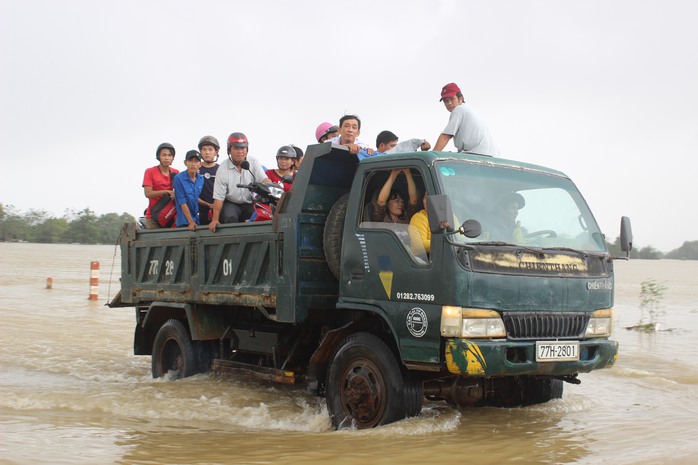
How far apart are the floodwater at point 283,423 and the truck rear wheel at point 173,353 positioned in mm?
215

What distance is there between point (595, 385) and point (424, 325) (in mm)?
4153

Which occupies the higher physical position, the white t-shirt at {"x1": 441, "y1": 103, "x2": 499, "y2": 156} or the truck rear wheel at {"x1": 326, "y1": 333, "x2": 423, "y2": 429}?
the white t-shirt at {"x1": 441, "y1": 103, "x2": 499, "y2": 156}

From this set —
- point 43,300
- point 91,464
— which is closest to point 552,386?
point 91,464

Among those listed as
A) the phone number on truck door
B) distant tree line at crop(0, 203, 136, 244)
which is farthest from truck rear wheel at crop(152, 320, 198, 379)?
distant tree line at crop(0, 203, 136, 244)

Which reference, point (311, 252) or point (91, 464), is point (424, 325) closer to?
point (311, 252)

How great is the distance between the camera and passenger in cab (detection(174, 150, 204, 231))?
29.1 feet

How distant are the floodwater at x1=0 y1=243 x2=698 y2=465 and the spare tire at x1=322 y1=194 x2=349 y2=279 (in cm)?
134

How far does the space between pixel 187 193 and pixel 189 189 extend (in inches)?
2.1

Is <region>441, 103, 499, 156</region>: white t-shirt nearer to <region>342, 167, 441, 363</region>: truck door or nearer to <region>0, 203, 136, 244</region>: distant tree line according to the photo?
<region>342, 167, 441, 363</region>: truck door

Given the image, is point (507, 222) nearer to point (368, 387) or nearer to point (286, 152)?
point (368, 387)

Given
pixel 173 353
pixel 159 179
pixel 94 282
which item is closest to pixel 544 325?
pixel 173 353

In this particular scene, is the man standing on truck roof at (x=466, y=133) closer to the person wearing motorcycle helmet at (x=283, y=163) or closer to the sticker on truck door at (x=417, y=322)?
the sticker on truck door at (x=417, y=322)

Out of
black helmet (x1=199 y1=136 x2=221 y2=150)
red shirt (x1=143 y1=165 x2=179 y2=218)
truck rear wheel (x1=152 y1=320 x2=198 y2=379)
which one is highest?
black helmet (x1=199 y1=136 x2=221 y2=150)

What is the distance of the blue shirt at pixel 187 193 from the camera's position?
29.1ft
